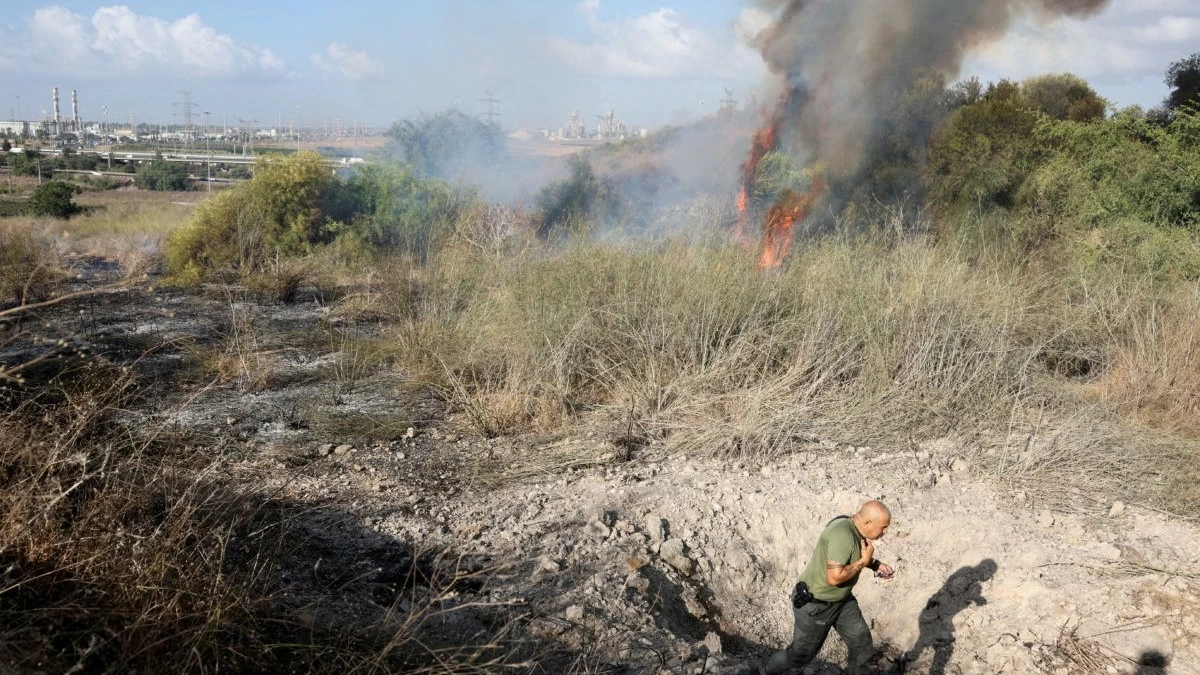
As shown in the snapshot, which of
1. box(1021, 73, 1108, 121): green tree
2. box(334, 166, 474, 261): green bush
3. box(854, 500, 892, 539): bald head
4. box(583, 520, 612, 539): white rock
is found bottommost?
box(583, 520, 612, 539): white rock

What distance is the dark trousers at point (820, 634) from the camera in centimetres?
370

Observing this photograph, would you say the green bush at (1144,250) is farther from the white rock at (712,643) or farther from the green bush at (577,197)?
the green bush at (577,197)

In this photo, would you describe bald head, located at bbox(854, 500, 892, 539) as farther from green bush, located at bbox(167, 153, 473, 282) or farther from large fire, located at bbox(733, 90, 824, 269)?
green bush, located at bbox(167, 153, 473, 282)

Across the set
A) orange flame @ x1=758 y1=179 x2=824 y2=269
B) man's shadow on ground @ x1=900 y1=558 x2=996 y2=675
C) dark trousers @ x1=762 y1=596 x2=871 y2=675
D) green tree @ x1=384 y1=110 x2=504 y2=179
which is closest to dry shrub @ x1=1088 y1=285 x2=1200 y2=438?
man's shadow on ground @ x1=900 y1=558 x2=996 y2=675

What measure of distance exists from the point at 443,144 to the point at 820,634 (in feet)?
53.0

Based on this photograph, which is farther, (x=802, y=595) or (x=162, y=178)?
(x=162, y=178)

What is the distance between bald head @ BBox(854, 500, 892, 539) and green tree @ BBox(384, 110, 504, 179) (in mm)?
14227

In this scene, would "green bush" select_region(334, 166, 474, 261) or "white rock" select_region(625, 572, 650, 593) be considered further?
"green bush" select_region(334, 166, 474, 261)

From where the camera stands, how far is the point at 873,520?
3547mm

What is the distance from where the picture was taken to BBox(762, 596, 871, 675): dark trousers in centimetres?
370

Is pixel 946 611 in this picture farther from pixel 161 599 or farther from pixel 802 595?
pixel 161 599

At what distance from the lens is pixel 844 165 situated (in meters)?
14.3

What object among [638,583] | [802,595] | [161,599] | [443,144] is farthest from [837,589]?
[443,144]

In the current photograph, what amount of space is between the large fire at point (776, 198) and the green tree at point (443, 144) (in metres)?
6.86
